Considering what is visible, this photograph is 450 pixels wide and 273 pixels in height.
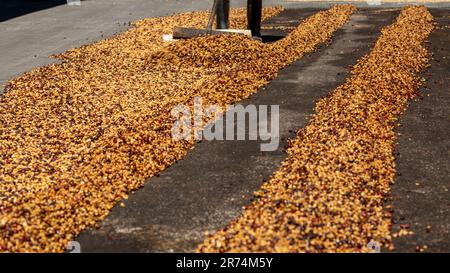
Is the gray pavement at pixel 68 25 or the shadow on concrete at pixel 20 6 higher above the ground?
the shadow on concrete at pixel 20 6

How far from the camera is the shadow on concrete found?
27656 mm

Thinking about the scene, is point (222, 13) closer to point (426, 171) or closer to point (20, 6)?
point (426, 171)

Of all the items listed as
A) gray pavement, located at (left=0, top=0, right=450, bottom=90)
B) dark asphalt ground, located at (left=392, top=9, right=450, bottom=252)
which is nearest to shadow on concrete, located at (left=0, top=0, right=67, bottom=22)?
gray pavement, located at (left=0, top=0, right=450, bottom=90)

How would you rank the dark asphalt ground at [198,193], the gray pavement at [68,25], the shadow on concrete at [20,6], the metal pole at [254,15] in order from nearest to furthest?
the dark asphalt ground at [198,193] < the gray pavement at [68,25] < the metal pole at [254,15] < the shadow on concrete at [20,6]

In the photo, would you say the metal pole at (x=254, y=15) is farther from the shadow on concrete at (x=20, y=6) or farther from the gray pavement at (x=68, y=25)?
the shadow on concrete at (x=20, y=6)

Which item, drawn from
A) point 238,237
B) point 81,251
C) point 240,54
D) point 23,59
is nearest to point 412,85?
point 240,54

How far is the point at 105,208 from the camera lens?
8664 mm

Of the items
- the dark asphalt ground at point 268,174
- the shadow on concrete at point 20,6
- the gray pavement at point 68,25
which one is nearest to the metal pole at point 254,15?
the dark asphalt ground at point 268,174

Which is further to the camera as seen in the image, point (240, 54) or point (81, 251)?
point (240, 54)

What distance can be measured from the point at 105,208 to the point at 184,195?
1.25m

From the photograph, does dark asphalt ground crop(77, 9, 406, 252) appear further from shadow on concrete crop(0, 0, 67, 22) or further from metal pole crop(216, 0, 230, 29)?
shadow on concrete crop(0, 0, 67, 22)

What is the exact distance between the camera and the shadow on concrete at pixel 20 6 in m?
27.7

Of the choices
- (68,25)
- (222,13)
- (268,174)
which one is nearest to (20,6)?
(68,25)
